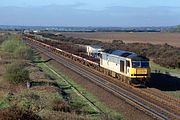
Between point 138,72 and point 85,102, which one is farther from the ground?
point 138,72

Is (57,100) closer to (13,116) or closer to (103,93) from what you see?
(13,116)

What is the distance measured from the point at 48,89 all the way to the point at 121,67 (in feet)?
33.6

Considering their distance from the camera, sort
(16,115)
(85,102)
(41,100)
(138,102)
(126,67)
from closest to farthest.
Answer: (16,115), (41,100), (85,102), (138,102), (126,67)

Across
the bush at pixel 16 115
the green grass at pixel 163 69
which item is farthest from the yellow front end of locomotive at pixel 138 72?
the bush at pixel 16 115

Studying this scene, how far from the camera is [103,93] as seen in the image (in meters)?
32.2

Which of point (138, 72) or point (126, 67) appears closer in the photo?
point (138, 72)

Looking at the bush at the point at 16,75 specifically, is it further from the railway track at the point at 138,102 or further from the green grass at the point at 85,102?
the railway track at the point at 138,102

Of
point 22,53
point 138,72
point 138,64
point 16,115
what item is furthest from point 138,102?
point 22,53

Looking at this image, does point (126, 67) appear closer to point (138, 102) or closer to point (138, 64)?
point (138, 64)

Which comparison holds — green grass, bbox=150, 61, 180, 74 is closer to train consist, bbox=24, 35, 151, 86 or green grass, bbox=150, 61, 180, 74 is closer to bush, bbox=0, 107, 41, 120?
train consist, bbox=24, 35, 151, 86

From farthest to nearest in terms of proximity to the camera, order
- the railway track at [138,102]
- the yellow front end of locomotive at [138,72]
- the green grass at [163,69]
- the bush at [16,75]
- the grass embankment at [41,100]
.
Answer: the green grass at [163,69]
the yellow front end of locomotive at [138,72]
the bush at [16,75]
the railway track at [138,102]
the grass embankment at [41,100]

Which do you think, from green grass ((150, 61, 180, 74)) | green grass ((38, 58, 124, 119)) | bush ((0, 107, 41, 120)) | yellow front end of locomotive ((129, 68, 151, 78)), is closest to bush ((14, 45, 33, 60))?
green grass ((150, 61, 180, 74))

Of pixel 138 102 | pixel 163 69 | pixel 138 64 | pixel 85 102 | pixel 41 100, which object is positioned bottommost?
pixel 163 69

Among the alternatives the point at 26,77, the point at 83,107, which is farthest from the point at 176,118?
the point at 26,77
